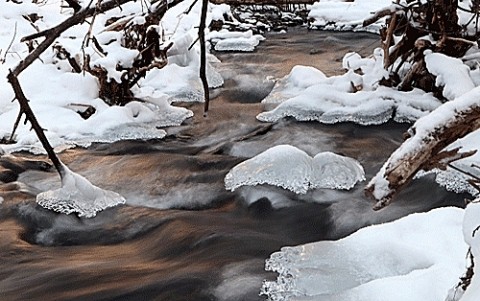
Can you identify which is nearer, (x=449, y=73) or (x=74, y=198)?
(x=74, y=198)

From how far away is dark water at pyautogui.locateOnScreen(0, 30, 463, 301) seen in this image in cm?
275

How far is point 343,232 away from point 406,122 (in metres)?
2.03

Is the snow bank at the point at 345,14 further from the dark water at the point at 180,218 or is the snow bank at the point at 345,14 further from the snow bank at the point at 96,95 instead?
the dark water at the point at 180,218

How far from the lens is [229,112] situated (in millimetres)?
5988

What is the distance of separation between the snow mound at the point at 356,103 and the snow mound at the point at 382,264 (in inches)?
103

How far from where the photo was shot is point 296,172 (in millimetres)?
3781

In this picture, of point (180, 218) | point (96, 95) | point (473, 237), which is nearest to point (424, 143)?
point (473, 237)

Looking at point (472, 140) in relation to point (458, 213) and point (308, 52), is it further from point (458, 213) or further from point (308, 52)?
point (308, 52)

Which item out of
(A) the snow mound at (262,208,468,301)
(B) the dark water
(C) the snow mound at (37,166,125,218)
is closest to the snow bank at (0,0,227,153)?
(B) the dark water

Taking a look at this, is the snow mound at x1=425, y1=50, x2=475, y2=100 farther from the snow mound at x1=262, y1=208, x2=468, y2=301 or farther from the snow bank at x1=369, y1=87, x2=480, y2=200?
the snow bank at x1=369, y1=87, x2=480, y2=200

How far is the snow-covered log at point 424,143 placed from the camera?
1.36 meters

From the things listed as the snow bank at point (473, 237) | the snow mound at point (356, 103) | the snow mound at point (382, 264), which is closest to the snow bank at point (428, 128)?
the snow bank at point (473, 237)

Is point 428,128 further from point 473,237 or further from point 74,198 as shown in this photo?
point 74,198

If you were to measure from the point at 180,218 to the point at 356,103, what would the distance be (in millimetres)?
2291
